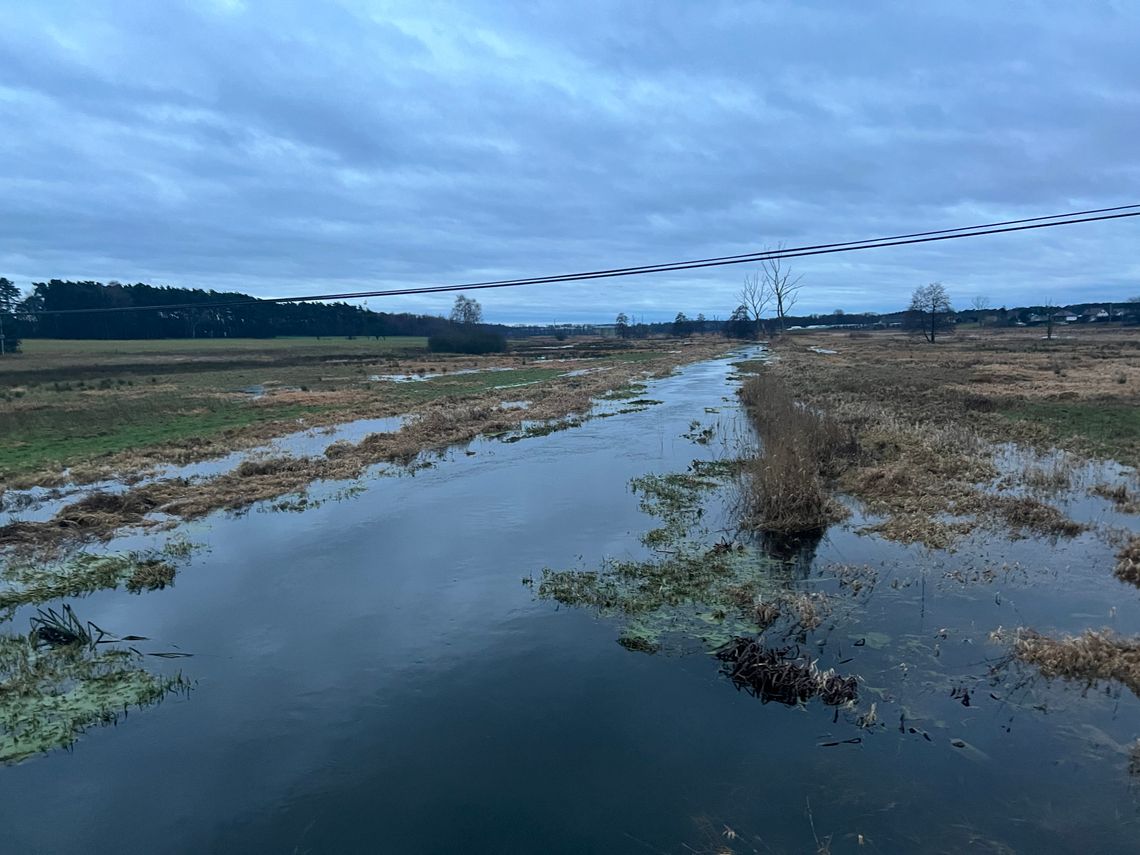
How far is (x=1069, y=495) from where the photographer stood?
45.8 feet

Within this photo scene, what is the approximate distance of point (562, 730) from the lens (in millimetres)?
6961

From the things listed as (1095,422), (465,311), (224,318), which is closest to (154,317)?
(224,318)

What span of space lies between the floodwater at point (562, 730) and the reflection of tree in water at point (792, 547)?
189mm

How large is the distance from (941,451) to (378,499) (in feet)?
A: 50.0

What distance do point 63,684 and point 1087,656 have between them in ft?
39.4

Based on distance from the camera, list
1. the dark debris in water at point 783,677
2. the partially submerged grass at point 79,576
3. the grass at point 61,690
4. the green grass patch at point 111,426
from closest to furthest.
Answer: the grass at point 61,690, the dark debris in water at point 783,677, the partially submerged grass at point 79,576, the green grass patch at point 111,426

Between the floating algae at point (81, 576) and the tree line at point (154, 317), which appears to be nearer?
the floating algae at point (81, 576)

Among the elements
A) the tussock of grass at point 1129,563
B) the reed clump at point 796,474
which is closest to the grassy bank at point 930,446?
the reed clump at point 796,474

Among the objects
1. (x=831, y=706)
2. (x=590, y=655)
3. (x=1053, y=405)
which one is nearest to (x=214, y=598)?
(x=590, y=655)

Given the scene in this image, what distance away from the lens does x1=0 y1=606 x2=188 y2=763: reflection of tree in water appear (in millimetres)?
6789

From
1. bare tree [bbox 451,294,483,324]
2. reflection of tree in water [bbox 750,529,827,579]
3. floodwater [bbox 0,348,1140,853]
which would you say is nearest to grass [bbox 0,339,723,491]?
floodwater [bbox 0,348,1140,853]

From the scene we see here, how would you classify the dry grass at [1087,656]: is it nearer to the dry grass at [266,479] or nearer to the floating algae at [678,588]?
the floating algae at [678,588]

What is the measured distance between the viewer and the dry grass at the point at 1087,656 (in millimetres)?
7316

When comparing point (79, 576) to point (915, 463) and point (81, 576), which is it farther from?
point (915, 463)
